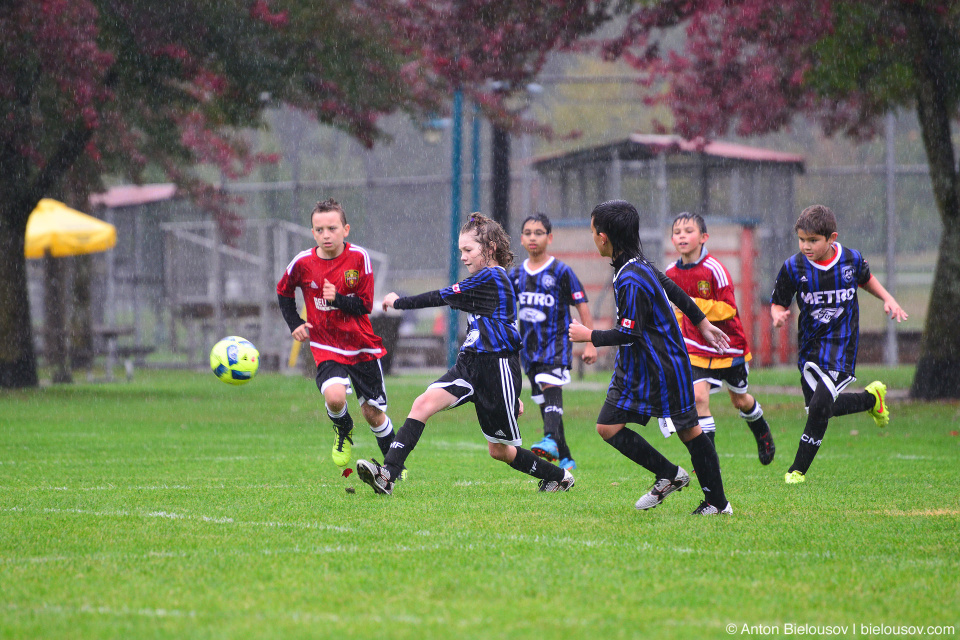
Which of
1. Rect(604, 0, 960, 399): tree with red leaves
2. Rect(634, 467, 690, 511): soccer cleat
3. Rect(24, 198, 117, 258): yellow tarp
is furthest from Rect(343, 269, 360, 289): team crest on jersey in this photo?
Rect(24, 198, 117, 258): yellow tarp

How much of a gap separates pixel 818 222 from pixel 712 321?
1.24 metres

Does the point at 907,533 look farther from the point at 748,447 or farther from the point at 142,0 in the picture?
the point at 142,0

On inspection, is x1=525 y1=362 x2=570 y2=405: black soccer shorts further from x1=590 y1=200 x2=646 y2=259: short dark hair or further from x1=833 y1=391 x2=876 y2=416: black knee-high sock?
x1=590 y1=200 x2=646 y2=259: short dark hair

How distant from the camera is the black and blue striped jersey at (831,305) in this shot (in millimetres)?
7957

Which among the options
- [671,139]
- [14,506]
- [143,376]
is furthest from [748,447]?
[143,376]

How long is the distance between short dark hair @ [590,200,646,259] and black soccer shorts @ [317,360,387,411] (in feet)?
7.44

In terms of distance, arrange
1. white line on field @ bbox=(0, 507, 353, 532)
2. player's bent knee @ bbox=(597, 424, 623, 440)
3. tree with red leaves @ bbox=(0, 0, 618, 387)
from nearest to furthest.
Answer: white line on field @ bbox=(0, 507, 353, 532) < player's bent knee @ bbox=(597, 424, 623, 440) < tree with red leaves @ bbox=(0, 0, 618, 387)

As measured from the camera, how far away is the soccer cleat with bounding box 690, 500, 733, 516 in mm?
6383

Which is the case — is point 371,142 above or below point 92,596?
above

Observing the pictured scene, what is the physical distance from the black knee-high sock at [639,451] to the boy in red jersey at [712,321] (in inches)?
86.7

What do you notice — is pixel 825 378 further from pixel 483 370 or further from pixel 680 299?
pixel 483 370

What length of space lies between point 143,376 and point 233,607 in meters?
20.2

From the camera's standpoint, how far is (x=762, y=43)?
1584 cm

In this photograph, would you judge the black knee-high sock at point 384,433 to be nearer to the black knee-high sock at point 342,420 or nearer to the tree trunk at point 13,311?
the black knee-high sock at point 342,420
